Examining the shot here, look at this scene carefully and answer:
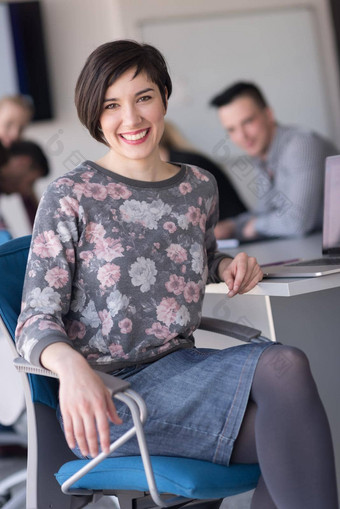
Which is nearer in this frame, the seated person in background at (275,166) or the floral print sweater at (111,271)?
the floral print sweater at (111,271)

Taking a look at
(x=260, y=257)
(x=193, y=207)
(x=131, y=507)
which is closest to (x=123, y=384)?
(x=131, y=507)

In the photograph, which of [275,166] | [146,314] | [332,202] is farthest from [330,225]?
[275,166]

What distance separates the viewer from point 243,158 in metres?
5.48

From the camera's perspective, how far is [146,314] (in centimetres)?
155

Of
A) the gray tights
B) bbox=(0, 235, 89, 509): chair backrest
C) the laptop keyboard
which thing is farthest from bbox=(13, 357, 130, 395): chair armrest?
the laptop keyboard

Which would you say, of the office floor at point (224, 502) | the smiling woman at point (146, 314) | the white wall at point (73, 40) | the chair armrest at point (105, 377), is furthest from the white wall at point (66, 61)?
the chair armrest at point (105, 377)

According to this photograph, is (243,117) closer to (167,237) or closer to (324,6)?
(324,6)

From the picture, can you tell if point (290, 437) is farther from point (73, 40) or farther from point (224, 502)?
point (73, 40)

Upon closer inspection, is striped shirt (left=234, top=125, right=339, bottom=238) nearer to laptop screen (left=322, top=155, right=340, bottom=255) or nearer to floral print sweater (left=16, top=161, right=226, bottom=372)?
laptop screen (left=322, top=155, right=340, bottom=255)

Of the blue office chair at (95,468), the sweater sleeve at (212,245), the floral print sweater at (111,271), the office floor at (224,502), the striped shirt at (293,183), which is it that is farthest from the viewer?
the striped shirt at (293,183)

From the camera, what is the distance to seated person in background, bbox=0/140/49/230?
5301 millimetres

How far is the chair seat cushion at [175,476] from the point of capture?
1362mm

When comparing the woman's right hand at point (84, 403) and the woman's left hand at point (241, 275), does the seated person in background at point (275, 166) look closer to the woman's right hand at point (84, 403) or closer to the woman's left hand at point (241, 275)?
the woman's left hand at point (241, 275)

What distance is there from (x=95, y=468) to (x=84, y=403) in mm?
283
